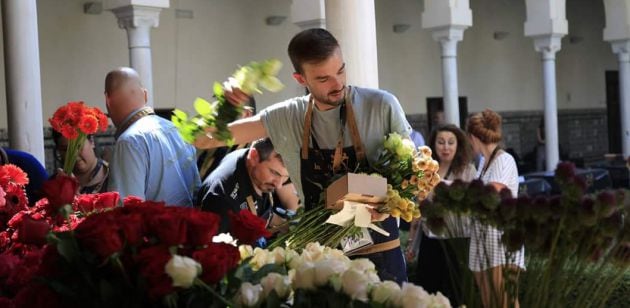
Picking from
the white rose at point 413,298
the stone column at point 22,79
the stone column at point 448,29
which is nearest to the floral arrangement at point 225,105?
the white rose at point 413,298

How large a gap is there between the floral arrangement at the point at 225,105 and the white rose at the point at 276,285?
0.95 meters

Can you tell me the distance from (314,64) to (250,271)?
3.96 feet

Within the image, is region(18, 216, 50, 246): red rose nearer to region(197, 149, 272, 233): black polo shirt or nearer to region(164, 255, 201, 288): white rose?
region(164, 255, 201, 288): white rose

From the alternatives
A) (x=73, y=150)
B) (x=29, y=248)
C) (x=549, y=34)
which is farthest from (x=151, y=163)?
(x=549, y=34)

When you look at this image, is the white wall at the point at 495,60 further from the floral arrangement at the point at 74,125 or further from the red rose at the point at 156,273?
the red rose at the point at 156,273

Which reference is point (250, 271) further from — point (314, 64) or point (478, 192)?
point (314, 64)

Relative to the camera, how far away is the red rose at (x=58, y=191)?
185 centimetres

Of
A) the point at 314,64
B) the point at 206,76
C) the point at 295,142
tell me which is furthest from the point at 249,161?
the point at 206,76

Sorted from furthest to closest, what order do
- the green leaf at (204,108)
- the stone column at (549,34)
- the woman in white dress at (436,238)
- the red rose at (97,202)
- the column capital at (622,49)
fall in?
the column capital at (622,49), the stone column at (549,34), the woman in white dress at (436,238), the green leaf at (204,108), the red rose at (97,202)

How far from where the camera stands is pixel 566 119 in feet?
72.5

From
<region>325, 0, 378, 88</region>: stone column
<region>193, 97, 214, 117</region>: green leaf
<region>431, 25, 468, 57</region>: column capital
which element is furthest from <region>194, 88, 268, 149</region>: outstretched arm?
<region>431, 25, 468, 57</region>: column capital

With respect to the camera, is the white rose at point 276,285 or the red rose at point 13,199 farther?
the red rose at point 13,199

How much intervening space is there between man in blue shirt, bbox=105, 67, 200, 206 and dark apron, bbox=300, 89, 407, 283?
88cm

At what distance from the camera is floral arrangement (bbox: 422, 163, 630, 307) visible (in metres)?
1.67
